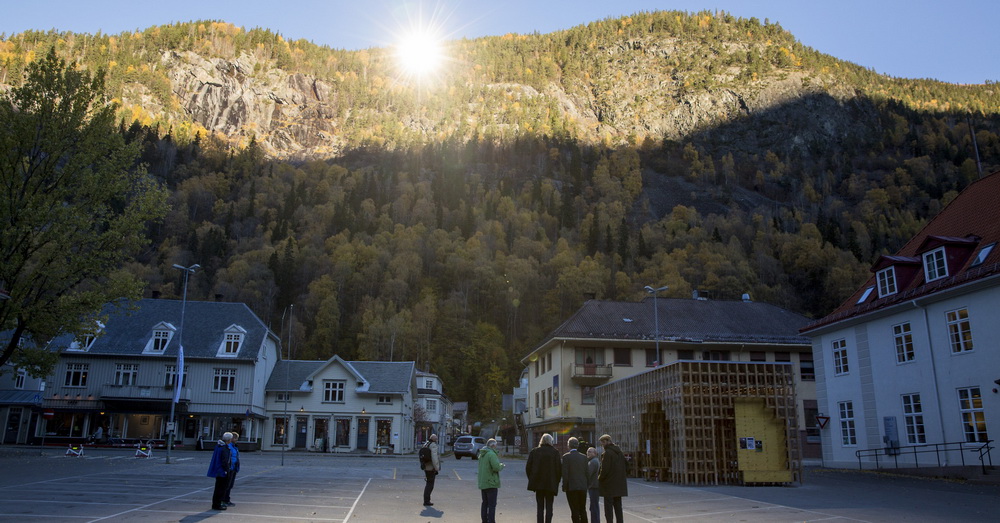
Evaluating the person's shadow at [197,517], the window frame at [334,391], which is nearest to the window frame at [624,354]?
Result: the window frame at [334,391]

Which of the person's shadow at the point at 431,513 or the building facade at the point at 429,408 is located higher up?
the building facade at the point at 429,408

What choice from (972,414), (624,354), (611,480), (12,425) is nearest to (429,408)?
(624,354)

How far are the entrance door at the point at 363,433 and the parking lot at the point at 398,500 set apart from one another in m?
33.4

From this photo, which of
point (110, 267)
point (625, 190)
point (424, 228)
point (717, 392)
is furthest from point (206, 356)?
point (625, 190)

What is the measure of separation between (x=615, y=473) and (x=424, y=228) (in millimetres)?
134398

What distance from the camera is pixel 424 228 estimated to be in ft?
477

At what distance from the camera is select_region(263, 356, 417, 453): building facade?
56688 mm

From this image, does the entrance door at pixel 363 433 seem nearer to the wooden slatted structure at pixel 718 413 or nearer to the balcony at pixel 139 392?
the balcony at pixel 139 392

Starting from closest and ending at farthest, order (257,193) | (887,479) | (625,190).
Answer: (887,479) < (257,193) < (625,190)

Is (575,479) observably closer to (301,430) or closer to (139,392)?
(301,430)

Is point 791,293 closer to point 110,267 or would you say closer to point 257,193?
point 110,267

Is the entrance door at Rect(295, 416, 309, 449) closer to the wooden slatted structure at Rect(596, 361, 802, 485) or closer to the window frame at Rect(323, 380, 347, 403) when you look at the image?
the window frame at Rect(323, 380, 347, 403)

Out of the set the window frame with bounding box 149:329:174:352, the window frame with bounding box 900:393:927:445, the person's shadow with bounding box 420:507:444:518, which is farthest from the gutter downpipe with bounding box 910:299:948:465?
the window frame with bounding box 149:329:174:352

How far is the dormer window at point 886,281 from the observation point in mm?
28472
